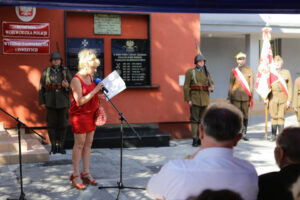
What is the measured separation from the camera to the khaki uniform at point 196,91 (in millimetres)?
9023

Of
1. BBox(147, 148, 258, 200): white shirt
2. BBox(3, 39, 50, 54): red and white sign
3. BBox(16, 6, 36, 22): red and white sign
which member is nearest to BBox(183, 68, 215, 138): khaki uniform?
BBox(3, 39, 50, 54): red and white sign

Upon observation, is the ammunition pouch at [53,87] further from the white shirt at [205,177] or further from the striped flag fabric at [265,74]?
the white shirt at [205,177]

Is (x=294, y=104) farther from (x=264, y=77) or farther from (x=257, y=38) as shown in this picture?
(x=257, y=38)

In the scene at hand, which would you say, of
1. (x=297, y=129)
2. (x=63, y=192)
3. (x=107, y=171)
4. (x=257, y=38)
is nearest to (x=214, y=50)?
(x=257, y=38)

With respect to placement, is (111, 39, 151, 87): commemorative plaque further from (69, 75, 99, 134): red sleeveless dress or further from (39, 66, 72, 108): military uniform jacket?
(69, 75, 99, 134): red sleeveless dress

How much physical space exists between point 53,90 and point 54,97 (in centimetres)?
14

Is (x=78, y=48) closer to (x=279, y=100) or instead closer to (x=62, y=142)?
(x=62, y=142)

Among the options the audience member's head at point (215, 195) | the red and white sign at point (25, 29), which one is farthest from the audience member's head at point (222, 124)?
the red and white sign at point (25, 29)

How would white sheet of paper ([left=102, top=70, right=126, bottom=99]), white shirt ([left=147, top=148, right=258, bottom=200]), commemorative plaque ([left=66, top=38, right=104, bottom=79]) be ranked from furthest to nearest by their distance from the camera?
commemorative plaque ([left=66, top=38, right=104, bottom=79]) < white sheet of paper ([left=102, top=70, right=126, bottom=99]) < white shirt ([left=147, top=148, right=258, bottom=200])

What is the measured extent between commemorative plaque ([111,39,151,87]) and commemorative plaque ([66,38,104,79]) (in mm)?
282

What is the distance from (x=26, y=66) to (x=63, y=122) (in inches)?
61.3

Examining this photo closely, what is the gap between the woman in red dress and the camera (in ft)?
17.1

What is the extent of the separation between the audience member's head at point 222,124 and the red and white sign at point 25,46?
24.1 feet

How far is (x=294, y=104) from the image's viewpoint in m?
9.15
